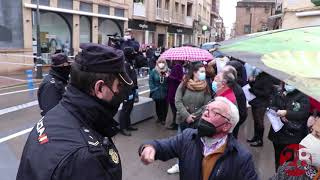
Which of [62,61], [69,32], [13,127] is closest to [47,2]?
[69,32]

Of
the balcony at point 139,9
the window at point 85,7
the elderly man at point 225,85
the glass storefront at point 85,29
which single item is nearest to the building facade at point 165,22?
the balcony at point 139,9

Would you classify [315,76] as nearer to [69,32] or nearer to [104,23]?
[69,32]

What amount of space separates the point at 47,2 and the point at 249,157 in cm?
2170

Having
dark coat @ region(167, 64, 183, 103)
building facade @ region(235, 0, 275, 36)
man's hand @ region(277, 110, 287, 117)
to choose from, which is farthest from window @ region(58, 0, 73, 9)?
building facade @ region(235, 0, 275, 36)

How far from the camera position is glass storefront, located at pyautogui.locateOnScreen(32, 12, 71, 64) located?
22.7 meters

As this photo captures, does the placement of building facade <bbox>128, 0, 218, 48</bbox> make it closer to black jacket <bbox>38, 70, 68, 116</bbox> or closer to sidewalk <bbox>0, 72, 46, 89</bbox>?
sidewalk <bbox>0, 72, 46, 89</bbox>

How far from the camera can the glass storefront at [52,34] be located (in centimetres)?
2269

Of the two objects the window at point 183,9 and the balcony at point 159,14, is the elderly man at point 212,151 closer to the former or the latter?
the balcony at point 159,14

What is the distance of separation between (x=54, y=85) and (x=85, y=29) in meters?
23.1

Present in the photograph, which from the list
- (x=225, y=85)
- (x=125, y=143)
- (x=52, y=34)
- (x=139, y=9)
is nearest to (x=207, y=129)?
(x=225, y=85)

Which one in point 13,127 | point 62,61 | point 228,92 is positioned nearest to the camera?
point 62,61

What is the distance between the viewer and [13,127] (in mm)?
8602

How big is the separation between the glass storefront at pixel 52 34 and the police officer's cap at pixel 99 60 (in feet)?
68.5

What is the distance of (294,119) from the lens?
4.66 m
